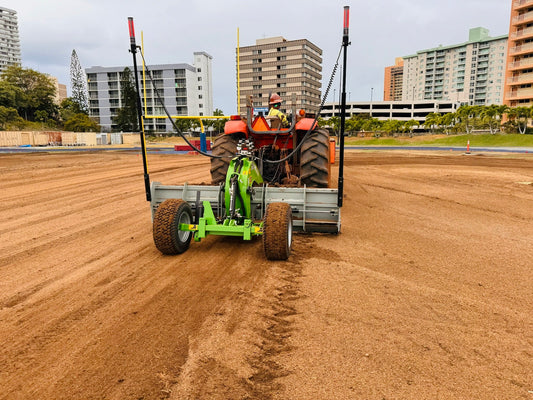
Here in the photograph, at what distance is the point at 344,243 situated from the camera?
553 centimetres

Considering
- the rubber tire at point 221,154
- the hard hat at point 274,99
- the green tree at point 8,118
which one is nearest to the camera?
the rubber tire at point 221,154

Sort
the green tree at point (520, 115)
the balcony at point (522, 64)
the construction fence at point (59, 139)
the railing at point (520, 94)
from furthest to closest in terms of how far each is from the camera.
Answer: the balcony at point (522, 64), the railing at point (520, 94), the construction fence at point (59, 139), the green tree at point (520, 115)

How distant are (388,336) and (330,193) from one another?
2657mm

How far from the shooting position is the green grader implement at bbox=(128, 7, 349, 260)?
463 cm

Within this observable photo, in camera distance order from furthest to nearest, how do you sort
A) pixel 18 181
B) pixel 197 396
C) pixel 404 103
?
pixel 404 103 < pixel 18 181 < pixel 197 396

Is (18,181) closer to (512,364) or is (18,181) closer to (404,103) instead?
(512,364)

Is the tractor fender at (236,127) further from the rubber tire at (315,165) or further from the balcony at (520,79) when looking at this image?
the balcony at (520,79)

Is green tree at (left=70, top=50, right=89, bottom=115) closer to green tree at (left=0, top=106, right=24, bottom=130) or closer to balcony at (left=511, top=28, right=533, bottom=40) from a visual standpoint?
green tree at (left=0, top=106, right=24, bottom=130)

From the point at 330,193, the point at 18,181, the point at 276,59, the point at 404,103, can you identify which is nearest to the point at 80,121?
the point at 276,59

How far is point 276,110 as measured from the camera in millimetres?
6914

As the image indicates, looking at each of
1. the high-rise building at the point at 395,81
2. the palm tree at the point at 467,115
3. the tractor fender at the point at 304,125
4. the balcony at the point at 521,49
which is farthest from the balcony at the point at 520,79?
the high-rise building at the point at 395,81

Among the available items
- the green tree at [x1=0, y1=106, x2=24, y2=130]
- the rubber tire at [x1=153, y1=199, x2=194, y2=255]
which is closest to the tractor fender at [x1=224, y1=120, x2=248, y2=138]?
the rubber tire at [x1=153, y1=199, x2=194, y2=255]

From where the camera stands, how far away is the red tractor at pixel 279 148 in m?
6.14

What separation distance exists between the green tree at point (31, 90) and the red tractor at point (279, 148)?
71672mm
